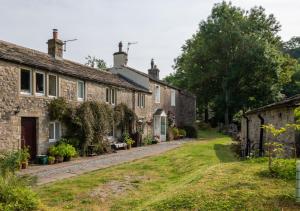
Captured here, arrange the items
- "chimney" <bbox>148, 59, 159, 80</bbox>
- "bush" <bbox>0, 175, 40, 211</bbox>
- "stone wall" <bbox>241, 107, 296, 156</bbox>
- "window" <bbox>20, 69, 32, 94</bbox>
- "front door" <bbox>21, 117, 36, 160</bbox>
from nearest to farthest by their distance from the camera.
→ "bush" <bbox>0, 175, 40, 211</bbox>
"stone wall" <bbox>241, 107, 296, 156</bbox>
"front door" <bbox>21, 117, 36, 160</bbox>
"window" <bbox>20, 69, 32, 94</bbox>
"chimney" <bbox>148, 59, 159, 80</bbox>

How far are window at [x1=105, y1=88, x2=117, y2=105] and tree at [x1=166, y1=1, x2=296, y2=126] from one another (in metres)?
24.5

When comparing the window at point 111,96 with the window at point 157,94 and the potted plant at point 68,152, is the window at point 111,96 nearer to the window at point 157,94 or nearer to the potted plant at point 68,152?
the potted plant at point 68,152

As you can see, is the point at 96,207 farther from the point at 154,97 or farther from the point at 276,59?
the point at 276,59

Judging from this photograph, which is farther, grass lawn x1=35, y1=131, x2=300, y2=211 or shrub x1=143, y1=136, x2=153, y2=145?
shrub x1=143, y1=136, x2=153, y2=145

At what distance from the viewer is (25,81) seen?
17.0m

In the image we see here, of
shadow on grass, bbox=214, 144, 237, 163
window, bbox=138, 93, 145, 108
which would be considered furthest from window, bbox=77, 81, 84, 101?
shadow on grass, bbox=214, 144, 237, 163

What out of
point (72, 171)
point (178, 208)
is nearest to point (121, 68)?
point (72, 171)

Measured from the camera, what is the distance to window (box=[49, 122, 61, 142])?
61.2ft

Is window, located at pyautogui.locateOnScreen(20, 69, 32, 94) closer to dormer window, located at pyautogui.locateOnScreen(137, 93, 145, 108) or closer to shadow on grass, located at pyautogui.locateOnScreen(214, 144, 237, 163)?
shadow on grass, located at pyautogui.locateOnScreen(214, 144, 237, 163)

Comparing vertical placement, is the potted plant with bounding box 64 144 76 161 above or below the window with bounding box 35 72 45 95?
below

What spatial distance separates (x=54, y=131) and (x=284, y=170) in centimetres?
1417

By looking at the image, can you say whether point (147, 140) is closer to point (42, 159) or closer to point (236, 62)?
point (42, 159)

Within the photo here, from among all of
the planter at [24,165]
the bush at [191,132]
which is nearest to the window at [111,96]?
the planter at [24,165]

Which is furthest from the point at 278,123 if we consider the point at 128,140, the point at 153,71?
the point at 153,71
